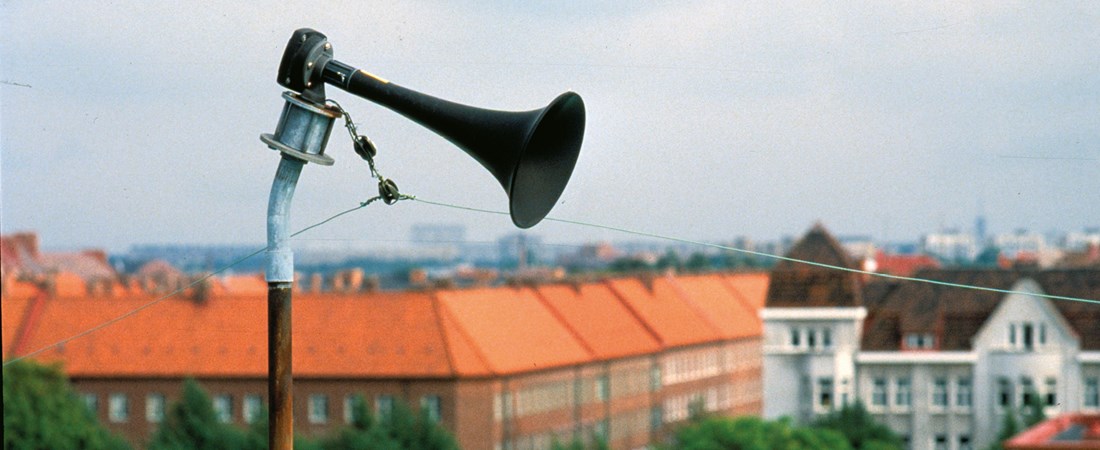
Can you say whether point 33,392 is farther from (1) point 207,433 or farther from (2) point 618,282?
(2) point 618,282

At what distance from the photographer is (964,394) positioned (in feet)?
76.1

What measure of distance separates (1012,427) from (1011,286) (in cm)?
203

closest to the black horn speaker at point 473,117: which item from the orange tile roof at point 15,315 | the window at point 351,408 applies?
the orange tile roof at point 15,315

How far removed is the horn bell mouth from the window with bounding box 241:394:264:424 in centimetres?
2139

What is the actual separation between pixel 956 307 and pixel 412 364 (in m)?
8.33

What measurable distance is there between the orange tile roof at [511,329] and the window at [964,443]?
566cm

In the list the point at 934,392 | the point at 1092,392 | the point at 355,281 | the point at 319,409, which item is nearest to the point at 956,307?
the point at 934,392

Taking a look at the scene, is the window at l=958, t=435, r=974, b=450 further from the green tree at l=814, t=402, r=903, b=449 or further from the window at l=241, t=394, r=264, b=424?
the window at l=241, t=394, r=264, b=424

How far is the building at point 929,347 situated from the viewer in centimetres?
2206

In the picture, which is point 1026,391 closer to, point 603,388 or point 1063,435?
point 1063,435

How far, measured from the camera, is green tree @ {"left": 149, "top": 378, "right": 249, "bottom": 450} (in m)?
21.3

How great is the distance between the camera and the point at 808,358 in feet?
83.0

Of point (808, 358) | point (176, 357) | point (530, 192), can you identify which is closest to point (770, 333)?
point (808, 358)

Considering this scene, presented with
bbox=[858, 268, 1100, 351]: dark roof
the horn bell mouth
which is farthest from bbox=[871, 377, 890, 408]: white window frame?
the horn bell mouth
